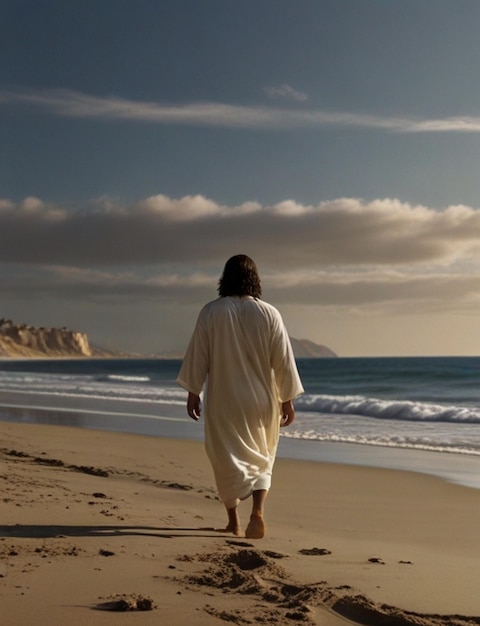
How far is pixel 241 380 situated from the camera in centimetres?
571

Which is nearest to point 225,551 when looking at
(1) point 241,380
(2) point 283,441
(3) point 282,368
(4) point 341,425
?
(1) point 241,380

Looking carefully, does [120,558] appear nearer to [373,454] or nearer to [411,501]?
[411,501]

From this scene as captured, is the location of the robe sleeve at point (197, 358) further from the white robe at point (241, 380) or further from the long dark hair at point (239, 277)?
the long dark hair at point (239, 277)

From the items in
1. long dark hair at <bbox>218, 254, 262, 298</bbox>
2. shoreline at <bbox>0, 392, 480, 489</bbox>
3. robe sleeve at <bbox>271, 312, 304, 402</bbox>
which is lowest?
shoreline at <bbox>0, 392, 480, 489</bbox>

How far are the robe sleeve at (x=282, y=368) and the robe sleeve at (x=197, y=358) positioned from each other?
497 mm

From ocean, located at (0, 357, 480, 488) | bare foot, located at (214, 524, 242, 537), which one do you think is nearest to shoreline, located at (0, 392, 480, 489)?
ocean, located at (0, 357, 480, 488)

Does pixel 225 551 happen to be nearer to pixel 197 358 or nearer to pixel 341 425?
pixel 197 358

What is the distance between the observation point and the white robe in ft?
18.6

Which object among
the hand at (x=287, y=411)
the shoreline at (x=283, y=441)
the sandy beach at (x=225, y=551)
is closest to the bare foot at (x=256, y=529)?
the sandy beach at (x=225, y=551)

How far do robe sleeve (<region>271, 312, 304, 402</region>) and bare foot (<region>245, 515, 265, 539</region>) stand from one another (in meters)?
0.87

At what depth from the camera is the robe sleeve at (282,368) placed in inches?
227

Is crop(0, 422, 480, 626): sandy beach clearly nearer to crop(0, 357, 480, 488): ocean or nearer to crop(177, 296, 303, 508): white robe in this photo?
crop(177, 296, 303, 508): white robe

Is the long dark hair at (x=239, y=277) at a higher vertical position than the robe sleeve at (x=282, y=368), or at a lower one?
higher

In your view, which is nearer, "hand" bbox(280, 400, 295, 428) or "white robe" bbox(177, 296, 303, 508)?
"white robe" bbox(177, 296, 303, 508)
